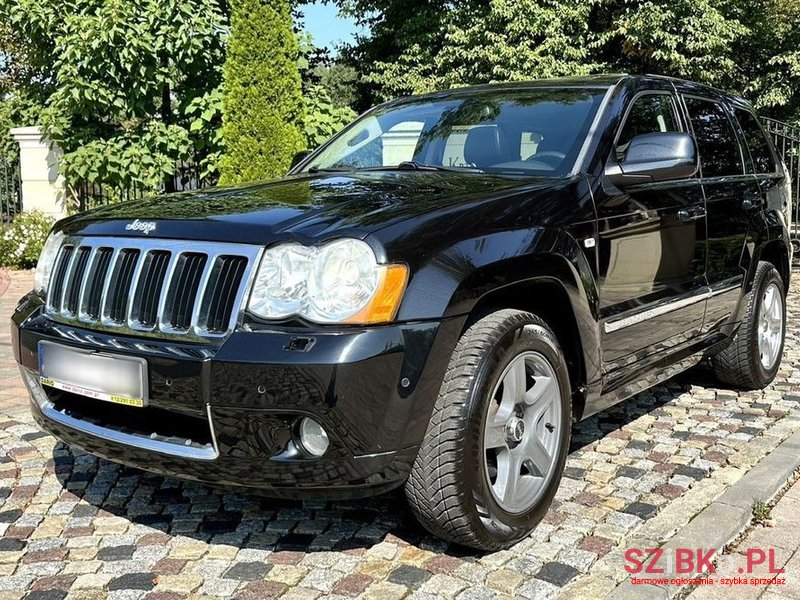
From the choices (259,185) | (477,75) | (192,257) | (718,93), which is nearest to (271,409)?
(192,257)

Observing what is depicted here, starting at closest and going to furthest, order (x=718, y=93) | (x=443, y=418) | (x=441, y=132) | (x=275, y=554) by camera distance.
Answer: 1. (x=443, y=418)
2. (x=275, y=554)
3. (x=441, y=132)
4. (x=718, y=93)

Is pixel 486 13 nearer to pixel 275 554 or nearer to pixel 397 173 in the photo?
pixel 397 173

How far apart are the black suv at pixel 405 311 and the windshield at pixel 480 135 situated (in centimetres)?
2

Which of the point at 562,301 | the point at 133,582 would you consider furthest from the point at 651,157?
the point at 133,582

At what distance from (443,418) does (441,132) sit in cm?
192

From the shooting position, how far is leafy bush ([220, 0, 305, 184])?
34.7 ft

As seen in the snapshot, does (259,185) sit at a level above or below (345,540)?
above

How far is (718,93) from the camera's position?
5.12 m

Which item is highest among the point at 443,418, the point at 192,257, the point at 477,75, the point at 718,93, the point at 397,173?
the point at 477,75

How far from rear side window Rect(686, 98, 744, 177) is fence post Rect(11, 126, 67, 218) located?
10434 mm

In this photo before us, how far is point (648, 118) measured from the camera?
414 centimetres

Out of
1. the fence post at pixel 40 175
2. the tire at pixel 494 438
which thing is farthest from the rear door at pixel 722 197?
the fence post at pixel 40 175

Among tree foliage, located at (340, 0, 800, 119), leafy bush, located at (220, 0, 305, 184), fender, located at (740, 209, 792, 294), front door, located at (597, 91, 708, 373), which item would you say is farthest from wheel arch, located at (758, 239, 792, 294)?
tree foliage, located at (340, 0, 800, 119)

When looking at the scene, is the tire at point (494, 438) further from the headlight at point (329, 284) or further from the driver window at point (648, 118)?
the driver window at point (648, 118)
